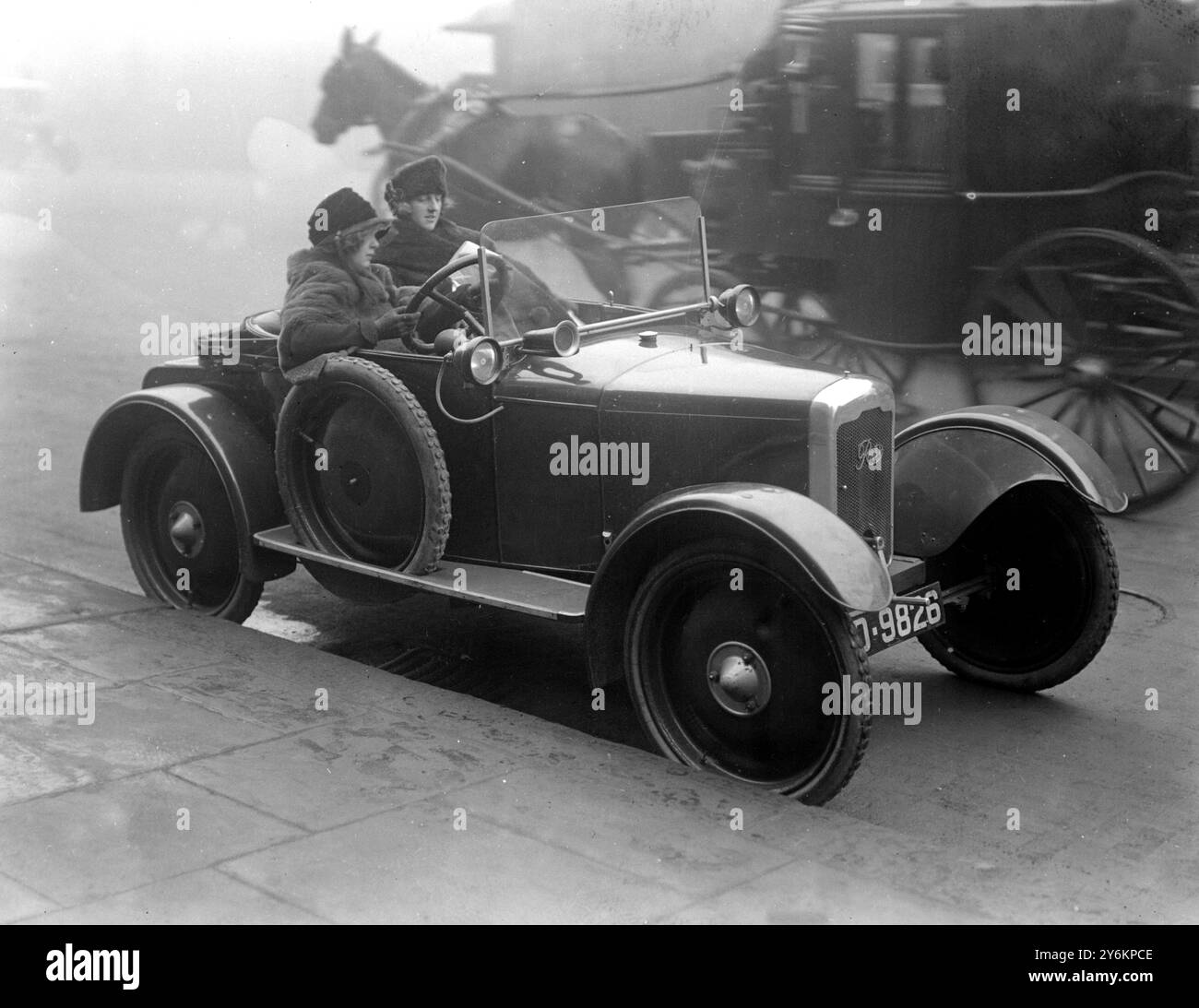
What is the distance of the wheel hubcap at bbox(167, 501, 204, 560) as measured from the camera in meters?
6.48

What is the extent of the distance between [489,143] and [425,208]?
5.56m

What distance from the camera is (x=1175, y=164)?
802cm

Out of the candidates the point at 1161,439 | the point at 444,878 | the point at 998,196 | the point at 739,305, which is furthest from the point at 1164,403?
the point at 444,878

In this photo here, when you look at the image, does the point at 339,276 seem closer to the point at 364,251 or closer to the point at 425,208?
the point at 364,251

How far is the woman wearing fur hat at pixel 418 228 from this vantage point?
6285 mm

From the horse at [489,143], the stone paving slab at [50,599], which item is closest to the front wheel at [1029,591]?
the stone paving slab at [50,599]

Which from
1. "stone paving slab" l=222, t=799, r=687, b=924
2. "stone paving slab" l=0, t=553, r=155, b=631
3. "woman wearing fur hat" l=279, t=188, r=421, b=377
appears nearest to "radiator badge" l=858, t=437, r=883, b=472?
"stone paving slab" l=222, t=799, r=687, b=924

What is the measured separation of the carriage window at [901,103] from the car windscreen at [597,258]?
3399 mm

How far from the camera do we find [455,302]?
5578 millimetres

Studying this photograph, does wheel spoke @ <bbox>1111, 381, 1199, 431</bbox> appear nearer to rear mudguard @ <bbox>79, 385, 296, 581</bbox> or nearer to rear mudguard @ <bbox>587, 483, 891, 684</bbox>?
rear mudguard @ <bbox>587, 483, 891, 684</bbox>

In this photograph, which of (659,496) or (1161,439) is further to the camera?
(1161,439)

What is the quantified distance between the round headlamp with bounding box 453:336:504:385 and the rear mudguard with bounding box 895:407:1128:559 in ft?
5.26

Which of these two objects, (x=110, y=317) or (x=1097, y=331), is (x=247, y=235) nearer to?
(x=110, y=317)

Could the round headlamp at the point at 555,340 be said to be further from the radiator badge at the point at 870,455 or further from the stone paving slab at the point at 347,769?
the stone paving slab at the point at 347,769
